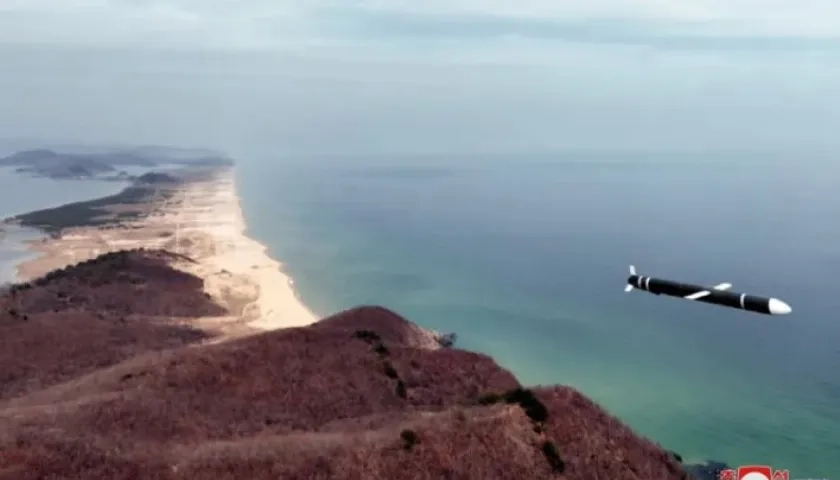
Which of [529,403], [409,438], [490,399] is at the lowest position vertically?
[490,399]

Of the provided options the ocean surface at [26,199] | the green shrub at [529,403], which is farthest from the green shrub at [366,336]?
the ocean surface at [26,199]

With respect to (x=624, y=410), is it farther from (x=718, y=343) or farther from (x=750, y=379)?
(x=718, y=343)

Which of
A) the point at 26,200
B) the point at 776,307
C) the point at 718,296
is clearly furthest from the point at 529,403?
the point at 26,200

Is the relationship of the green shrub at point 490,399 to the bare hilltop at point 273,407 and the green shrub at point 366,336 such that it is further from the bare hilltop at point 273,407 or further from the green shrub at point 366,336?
the green shrub at point 366,336

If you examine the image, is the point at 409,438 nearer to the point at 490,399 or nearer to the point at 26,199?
the point at 490,399

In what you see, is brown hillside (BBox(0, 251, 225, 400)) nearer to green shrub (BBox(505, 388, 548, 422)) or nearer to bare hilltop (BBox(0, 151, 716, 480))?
bare hilltop (BBox(0, 151, 716, 480))

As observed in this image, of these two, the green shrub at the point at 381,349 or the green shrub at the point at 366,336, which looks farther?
the green shrub at the point at 366,336

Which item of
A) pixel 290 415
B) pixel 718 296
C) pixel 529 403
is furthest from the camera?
pixel 290 415
